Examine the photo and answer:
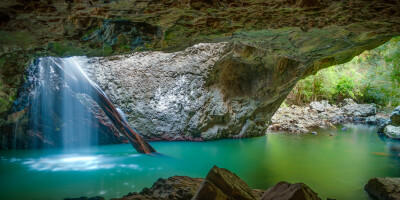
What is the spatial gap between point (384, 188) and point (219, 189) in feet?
7.96

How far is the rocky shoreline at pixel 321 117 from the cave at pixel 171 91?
0.59 metres

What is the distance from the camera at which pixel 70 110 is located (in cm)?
652

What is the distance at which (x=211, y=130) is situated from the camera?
7332 mm

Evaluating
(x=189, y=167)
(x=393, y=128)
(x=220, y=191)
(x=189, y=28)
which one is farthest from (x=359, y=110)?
(x=220, y=191)

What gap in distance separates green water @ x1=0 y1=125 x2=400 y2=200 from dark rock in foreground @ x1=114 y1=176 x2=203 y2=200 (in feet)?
2.09

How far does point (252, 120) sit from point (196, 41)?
533 centimetres

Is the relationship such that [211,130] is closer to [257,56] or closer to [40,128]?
[257,56]

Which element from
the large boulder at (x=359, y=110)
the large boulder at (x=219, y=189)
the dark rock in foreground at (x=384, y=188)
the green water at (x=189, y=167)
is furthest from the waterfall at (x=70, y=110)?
the large boulder at (x=359, y=110)

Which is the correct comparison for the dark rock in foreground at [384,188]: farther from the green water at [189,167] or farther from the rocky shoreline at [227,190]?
the green water at [189,167]

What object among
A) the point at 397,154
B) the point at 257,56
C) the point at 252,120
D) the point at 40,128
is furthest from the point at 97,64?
the point at 397,154

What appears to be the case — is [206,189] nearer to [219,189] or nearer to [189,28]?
[219,189]

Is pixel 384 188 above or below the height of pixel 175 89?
below

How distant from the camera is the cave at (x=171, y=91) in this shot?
2189 millimetres

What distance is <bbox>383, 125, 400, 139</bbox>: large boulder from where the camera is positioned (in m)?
7.78
